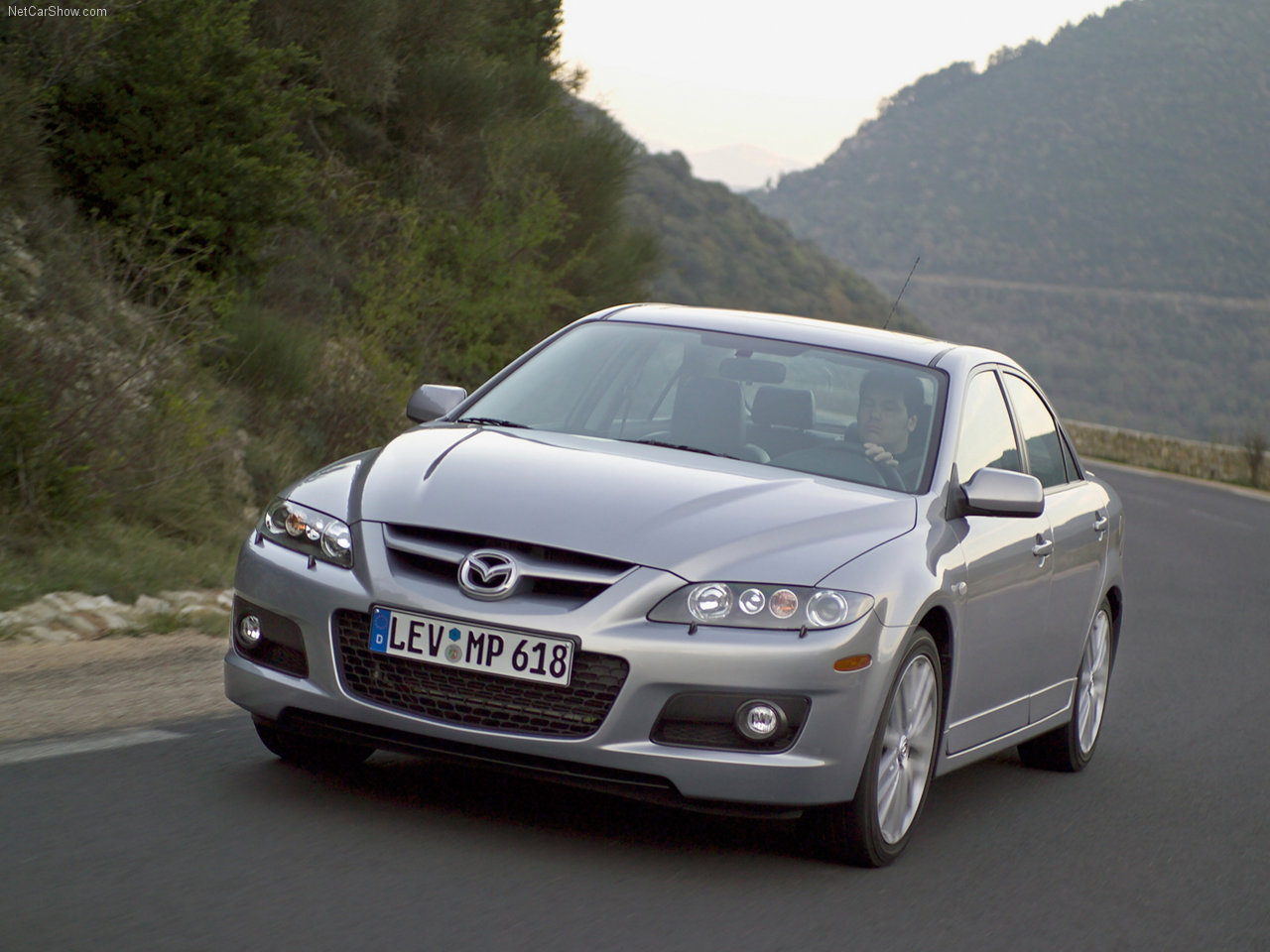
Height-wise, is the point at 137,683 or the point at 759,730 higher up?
the point at 759,730

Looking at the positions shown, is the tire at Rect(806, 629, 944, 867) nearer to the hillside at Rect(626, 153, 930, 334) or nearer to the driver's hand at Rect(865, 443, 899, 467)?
the driver's hand at Rect(865, 443, 899, 467)

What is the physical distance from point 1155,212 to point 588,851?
340 ft

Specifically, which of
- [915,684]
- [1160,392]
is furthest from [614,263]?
[1160,392]

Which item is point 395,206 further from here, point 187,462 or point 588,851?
point 588,851

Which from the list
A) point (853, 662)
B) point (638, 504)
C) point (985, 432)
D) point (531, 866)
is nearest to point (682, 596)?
point (638, 504)

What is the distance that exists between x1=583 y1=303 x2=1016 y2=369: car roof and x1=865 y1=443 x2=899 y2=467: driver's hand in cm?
49

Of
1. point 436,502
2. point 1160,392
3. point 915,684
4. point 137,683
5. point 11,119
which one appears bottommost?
point 1160,392

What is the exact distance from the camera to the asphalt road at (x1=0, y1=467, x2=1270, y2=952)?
12.9ft

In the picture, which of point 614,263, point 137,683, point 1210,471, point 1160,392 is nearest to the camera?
point 137,683

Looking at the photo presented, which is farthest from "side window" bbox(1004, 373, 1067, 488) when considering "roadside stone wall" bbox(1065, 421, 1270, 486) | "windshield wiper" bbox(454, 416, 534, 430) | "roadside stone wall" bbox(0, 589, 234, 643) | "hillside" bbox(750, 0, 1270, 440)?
"hillside" bbox(750, 0, 1270, 440)

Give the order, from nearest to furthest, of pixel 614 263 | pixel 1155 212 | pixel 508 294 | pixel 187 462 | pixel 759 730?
pixel 759 730 < pixel 187 462 < pixel 508 294 < pixel 614 263 < pixel 1155 212

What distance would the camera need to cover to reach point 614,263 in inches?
1099

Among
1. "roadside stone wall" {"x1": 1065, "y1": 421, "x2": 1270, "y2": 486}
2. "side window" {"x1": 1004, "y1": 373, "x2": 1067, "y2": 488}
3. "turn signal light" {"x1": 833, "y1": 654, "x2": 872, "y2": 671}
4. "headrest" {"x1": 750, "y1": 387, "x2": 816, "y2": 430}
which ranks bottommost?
"roadside stone wall" {"x1": 1065, "y1": 421, "x2": 1270, "y2": 486}

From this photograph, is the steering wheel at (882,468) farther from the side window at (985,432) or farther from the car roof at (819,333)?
the car roof at (819,333)
